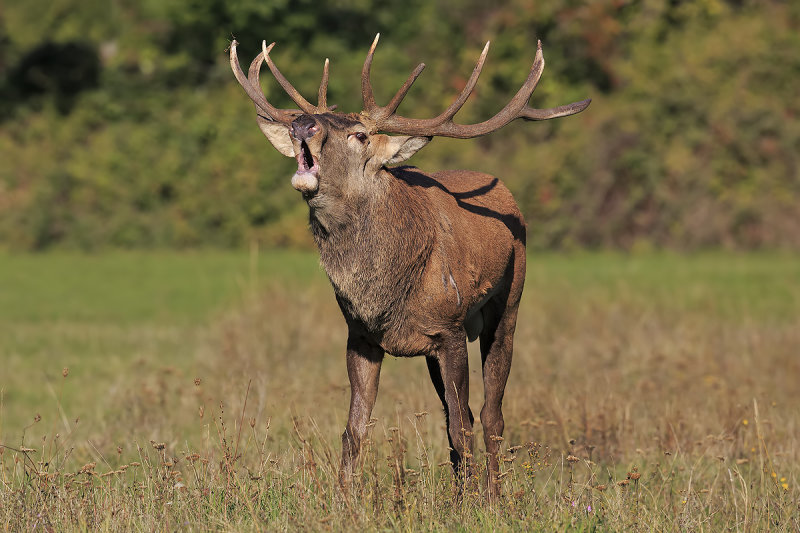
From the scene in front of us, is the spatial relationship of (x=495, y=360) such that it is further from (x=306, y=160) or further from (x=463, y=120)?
(x=463, y=120)

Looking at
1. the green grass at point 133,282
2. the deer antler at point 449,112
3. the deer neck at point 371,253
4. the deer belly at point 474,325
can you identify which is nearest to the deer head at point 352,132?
the deer antler at point 449,112

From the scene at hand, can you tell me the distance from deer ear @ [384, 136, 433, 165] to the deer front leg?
105 centimetres

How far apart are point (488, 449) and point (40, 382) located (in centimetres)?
724

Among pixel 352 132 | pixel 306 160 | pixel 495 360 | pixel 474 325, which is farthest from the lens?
pixel 495 360

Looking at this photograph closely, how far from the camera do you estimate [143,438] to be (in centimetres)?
912

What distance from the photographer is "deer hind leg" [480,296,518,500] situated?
759 centimetres

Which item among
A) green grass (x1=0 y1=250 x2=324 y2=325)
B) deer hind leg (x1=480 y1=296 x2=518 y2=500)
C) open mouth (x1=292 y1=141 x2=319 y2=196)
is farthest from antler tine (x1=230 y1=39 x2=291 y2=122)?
green grass (x1=0 y1=250 x2=324 y2=325)

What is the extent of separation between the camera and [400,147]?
22.1 ft

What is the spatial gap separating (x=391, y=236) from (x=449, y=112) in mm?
833

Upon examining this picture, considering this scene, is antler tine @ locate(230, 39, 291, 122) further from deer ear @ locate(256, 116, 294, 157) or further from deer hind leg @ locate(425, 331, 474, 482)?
deer hind leg @ locate(425, 331, 474, 482)

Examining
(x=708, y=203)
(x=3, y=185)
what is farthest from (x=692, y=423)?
(x=3, y=185)

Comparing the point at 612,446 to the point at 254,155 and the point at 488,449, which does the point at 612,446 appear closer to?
the point at 488,449

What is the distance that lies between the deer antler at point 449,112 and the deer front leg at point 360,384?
4.07 feet

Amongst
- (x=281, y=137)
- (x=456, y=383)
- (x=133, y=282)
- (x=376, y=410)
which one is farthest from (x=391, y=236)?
(x=133, y=282)
